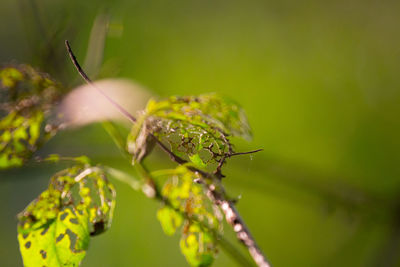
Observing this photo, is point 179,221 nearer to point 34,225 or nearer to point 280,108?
point 34,225

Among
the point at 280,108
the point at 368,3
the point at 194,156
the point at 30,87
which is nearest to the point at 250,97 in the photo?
the point at 280,108

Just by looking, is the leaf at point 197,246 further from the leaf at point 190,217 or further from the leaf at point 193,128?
the leaf at point 193,128

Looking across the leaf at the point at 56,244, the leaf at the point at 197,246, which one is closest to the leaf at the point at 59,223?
the leaf at the point at 56,244

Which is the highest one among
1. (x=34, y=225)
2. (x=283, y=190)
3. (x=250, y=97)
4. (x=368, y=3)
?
(x=368, y=3)

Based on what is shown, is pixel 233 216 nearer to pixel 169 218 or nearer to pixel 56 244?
pixel 169 218

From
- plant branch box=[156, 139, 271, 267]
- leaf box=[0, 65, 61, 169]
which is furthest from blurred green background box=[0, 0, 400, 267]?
plant branch box=[156, 139, 271, 267]

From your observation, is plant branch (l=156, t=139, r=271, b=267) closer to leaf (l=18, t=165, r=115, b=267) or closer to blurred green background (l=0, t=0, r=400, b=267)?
leaf (l=18, t=165, r=115, b=267)
